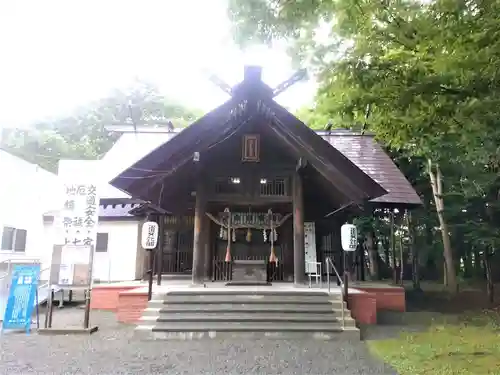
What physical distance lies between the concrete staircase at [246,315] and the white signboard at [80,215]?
6.34 ft

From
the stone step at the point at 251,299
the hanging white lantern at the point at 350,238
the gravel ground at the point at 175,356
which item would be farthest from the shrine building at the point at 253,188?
the gravel ground at the point at 175,356

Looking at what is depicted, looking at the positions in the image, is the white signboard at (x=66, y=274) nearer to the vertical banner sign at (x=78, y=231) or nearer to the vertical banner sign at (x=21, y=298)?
the vertical banner sign at (x=78, y=231)

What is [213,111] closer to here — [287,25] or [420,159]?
[287,25]

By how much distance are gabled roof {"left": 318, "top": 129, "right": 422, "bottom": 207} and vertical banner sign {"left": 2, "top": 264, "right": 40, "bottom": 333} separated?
8.82 metres

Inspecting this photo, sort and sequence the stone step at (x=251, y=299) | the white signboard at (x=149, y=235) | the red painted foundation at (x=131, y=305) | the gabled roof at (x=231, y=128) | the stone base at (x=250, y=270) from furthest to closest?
the stone base at (x=250, y=270), the white signboard at (x=149, y=235), the gabled roof at (x=231, y=128), the red painted foundation at (x=131, y=305), the stone step at (x=251, y=299)

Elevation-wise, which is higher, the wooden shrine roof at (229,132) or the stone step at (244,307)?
the wooden shrine roof at (229,132)

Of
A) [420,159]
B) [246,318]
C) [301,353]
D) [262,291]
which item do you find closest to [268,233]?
[262,291]

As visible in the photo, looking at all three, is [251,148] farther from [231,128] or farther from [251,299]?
[251,299]

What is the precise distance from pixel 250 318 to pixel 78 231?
389cm

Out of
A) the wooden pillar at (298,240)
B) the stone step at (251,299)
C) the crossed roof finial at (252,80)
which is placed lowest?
the stone step at (251,299)

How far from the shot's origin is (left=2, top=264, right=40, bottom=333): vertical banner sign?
25.5ft

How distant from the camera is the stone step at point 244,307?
784 cm

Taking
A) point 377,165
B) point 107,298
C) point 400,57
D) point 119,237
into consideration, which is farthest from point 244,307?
point 119,237

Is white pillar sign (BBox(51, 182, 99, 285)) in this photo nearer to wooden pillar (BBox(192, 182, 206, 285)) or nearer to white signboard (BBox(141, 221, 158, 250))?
white signboard (BBox(141, 221, 158, 250))
